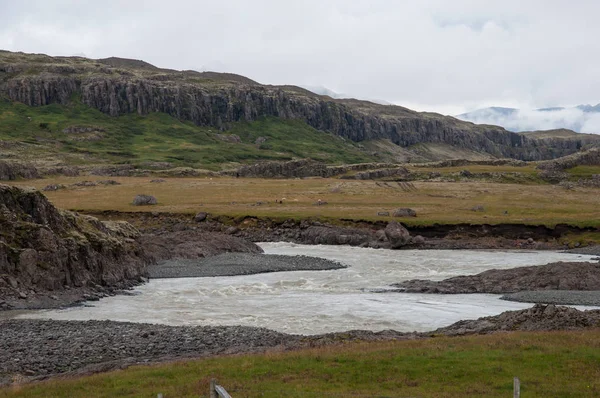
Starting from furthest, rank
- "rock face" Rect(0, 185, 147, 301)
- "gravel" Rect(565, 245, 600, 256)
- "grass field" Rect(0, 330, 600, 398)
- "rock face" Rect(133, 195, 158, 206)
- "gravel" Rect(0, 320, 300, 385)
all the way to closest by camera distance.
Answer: "rock face" Rect(133, 195, 158, 206)
"gravel" Rect(565, 245, 600, 256)
"rock face" Rect(0, 185, 147, 301)
"gravel" Rect(0, 320, 300, 385)
"grass field" Rect(0, 330, 600, 398)

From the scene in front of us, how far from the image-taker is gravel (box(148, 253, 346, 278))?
7469 centimetres

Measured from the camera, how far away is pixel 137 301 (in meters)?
58.6

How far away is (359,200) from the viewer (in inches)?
5591

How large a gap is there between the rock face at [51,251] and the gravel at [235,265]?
4202 millimetres

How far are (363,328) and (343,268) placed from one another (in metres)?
32.9

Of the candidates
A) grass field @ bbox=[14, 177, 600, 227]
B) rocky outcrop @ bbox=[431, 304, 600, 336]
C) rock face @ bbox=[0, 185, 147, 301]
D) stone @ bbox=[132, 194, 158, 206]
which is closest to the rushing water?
rock face @ bbox=[0, 185, 147, 301]

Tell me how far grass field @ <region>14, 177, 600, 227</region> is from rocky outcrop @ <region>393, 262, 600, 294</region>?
40.2 metres

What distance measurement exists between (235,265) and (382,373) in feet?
170

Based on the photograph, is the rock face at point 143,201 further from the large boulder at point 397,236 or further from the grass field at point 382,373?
the grass field at point 382,373

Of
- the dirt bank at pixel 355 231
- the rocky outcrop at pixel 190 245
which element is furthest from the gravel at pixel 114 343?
the dirt bank at pixel 355 231

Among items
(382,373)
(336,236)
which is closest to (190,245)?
(336,236)

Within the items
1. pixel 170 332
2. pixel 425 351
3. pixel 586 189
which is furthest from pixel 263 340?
pixel 586 189

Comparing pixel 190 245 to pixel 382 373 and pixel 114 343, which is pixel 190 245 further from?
pixel 382 373

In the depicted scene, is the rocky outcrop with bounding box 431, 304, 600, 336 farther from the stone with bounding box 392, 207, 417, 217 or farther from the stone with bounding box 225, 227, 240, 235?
the stone with bounding box 392, 207, 417, 217
